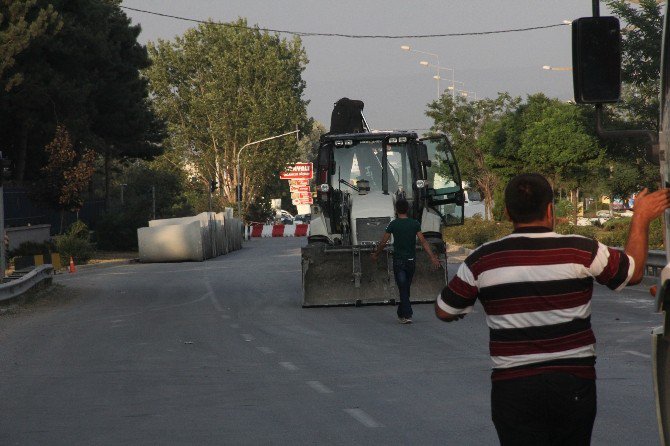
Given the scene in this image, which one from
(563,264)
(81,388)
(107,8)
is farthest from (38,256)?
(563,264)

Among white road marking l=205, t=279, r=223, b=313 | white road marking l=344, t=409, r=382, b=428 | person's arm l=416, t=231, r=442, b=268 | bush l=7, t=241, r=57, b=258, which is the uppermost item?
person's arm l=416, t=231, r=442, b=268

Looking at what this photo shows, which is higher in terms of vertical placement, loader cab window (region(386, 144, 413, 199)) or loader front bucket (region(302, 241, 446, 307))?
loader cab window (region(386, 144, 413, 199))

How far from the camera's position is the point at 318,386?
485 inches

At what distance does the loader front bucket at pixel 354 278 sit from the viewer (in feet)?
73.8

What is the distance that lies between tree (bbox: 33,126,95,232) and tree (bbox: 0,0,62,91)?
2.87 metres

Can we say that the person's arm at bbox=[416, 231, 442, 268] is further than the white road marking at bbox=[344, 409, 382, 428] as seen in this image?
Yes

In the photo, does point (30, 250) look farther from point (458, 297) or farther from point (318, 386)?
point (458, 297)

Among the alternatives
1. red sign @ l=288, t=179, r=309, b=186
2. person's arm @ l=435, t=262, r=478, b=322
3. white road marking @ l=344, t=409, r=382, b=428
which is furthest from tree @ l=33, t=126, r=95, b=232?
red sign @ l=288, t=179, r=309, b=186

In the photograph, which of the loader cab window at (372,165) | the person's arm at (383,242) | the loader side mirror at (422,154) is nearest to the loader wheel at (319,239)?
the loader cab window at (372,165)

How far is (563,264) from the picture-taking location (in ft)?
17.6

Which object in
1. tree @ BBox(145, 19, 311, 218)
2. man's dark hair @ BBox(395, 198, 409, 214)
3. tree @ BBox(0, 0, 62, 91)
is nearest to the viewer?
man's dark hair @ BBox(395, 198, 409, 214)

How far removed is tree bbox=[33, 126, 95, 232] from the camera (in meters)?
49.2

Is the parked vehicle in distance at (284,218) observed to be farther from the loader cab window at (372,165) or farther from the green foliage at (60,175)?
the loader cab window at (372,165)

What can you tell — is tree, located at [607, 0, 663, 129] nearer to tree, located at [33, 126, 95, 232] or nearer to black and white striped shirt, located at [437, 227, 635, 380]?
tree, located at [33, 126, 95, 232]
